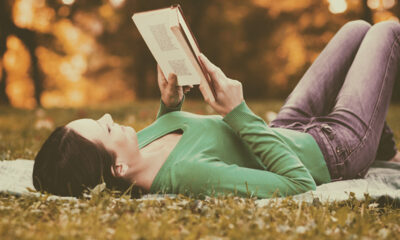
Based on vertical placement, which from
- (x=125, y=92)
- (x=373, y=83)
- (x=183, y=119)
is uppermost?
(x=373, y=83)

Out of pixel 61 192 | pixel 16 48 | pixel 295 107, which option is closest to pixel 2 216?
pixel 61 192

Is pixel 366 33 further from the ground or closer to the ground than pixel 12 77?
further from the ground

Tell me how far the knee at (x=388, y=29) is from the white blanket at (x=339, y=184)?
1171mm

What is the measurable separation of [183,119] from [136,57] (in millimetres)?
19498

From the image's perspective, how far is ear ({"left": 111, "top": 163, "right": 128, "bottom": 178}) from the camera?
2.46m

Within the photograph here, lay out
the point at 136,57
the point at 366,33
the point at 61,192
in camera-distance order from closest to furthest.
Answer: the point at 61,192 < the point at 366,33 < the point at 136,57

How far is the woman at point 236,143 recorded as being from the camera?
236 centimetres

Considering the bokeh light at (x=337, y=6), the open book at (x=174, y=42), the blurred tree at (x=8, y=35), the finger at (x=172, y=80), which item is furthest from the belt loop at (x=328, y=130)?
the bokeh light at (x=337, y=6)

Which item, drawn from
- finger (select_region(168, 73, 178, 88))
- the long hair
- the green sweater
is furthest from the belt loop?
the long hair

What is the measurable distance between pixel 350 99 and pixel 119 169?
75.6 inches

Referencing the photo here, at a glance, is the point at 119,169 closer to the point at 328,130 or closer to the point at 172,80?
the point at 172,80

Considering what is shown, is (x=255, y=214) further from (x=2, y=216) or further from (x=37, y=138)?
(x=37, y=138)

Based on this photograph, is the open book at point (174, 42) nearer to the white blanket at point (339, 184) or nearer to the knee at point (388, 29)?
the white blanket at point (339, 184)

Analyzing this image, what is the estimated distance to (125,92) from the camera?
30750mm
